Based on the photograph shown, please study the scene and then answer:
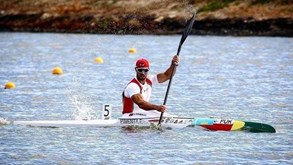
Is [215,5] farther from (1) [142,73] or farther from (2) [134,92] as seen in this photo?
(2) [134,92]

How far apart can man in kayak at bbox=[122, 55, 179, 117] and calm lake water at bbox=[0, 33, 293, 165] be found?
25.9 inches

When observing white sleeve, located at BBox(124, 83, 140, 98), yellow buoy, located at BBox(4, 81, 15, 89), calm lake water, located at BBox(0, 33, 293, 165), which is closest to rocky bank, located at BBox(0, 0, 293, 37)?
calm lake water, located at BBox(0, 33, 293, 165)

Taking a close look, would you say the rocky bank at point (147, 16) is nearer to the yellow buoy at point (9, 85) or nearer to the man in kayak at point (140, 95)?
the yellow buoy at point (9, 85)

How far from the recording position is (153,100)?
1395 inches

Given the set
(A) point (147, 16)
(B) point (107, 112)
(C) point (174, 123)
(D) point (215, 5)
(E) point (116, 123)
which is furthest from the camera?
(A) point (147, 16)

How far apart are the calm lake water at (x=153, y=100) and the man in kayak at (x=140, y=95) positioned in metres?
0.66

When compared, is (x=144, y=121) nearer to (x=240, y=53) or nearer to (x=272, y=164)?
(x=272, y=164)

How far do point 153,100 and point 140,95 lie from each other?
919 centimetres

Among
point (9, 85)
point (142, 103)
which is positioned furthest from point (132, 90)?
point (9, 85)

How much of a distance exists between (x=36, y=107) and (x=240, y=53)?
93.8 ft

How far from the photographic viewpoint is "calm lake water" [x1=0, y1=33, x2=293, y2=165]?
23.0 m

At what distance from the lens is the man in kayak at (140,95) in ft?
86.0

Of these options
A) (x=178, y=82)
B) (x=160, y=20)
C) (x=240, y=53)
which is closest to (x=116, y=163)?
(x=178, y=82)

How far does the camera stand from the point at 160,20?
8356 centimetres
